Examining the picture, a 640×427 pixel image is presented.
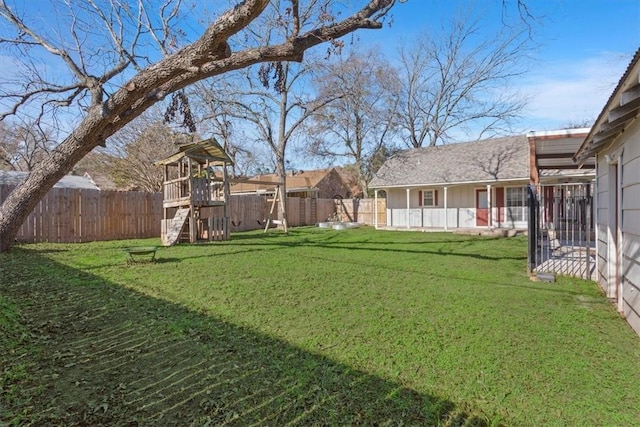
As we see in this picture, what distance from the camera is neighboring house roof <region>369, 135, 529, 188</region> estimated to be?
1599 cm

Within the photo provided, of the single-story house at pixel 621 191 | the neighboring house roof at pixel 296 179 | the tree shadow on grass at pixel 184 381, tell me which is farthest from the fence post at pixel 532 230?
the neighboring house roof at pixel 296 179

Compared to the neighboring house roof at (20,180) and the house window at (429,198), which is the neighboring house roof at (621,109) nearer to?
the house window at (429,198)

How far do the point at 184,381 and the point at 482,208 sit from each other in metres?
16.8

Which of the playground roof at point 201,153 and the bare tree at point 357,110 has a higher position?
the bare tree at point 357,110

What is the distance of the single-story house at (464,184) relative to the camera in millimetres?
15781

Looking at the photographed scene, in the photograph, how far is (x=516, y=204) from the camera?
1602cm

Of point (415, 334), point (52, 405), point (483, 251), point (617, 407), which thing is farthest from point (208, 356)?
point (483, 251)

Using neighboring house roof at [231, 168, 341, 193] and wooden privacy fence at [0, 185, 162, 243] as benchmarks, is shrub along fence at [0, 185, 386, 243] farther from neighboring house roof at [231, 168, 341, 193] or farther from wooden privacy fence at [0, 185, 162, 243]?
neighboring house roof at [231, 168, 341, 193]

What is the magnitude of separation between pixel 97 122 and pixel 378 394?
222 inches

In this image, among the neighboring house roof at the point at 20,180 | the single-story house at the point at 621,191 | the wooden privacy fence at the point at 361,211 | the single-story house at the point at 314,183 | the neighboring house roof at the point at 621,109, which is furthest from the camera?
the single-story house at the point at 314,183

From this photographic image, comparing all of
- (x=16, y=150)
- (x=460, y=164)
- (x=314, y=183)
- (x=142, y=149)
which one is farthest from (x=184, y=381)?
(x=16, y=150)

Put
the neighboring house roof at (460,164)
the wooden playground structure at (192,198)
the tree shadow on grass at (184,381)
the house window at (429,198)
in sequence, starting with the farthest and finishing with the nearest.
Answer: the house window at (429,198), the neighboring house roof at (460,164), the wooden playground structure at (192,198), the tree shadow on grass at (184,381)

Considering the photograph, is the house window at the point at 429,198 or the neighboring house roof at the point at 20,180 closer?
the neighboring house roof at the point at 20,180

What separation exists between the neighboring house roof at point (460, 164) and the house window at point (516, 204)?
1075 mm
